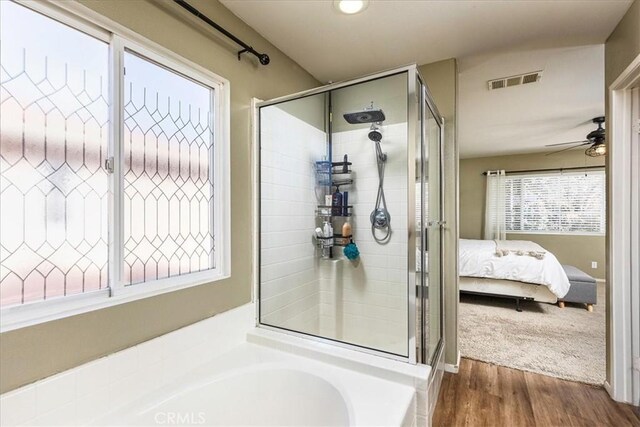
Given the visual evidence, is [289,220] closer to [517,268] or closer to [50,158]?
[50,158]

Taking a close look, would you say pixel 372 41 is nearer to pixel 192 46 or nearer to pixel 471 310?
pixel 192 46

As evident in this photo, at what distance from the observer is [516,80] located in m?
2.83

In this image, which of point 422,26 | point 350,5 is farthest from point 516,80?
point 350,5

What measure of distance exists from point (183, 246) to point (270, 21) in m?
1.50

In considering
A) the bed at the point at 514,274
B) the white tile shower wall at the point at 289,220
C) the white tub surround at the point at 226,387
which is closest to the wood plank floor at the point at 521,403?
the white tub surround at the point at 226,387

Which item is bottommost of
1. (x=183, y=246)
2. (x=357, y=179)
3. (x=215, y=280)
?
(x=215, y=280)

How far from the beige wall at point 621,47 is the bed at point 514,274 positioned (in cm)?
178

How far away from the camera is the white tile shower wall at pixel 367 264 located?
233 cm

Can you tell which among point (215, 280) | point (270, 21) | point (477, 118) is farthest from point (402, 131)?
point (477, 118)

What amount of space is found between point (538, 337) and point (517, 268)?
1.00m

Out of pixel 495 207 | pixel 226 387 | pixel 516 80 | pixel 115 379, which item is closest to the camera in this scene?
A: pixel 115 379

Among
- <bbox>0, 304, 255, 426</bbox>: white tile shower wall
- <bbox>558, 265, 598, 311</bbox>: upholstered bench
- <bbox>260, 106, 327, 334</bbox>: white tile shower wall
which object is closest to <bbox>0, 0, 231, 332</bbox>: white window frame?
<bbox>0, 304, 255, 426</bbox>: white tile shower wall

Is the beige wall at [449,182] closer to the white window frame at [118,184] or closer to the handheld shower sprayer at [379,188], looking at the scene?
the handheld shower sprayer at [379,188]

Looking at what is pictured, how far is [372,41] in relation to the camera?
7.19 feet
